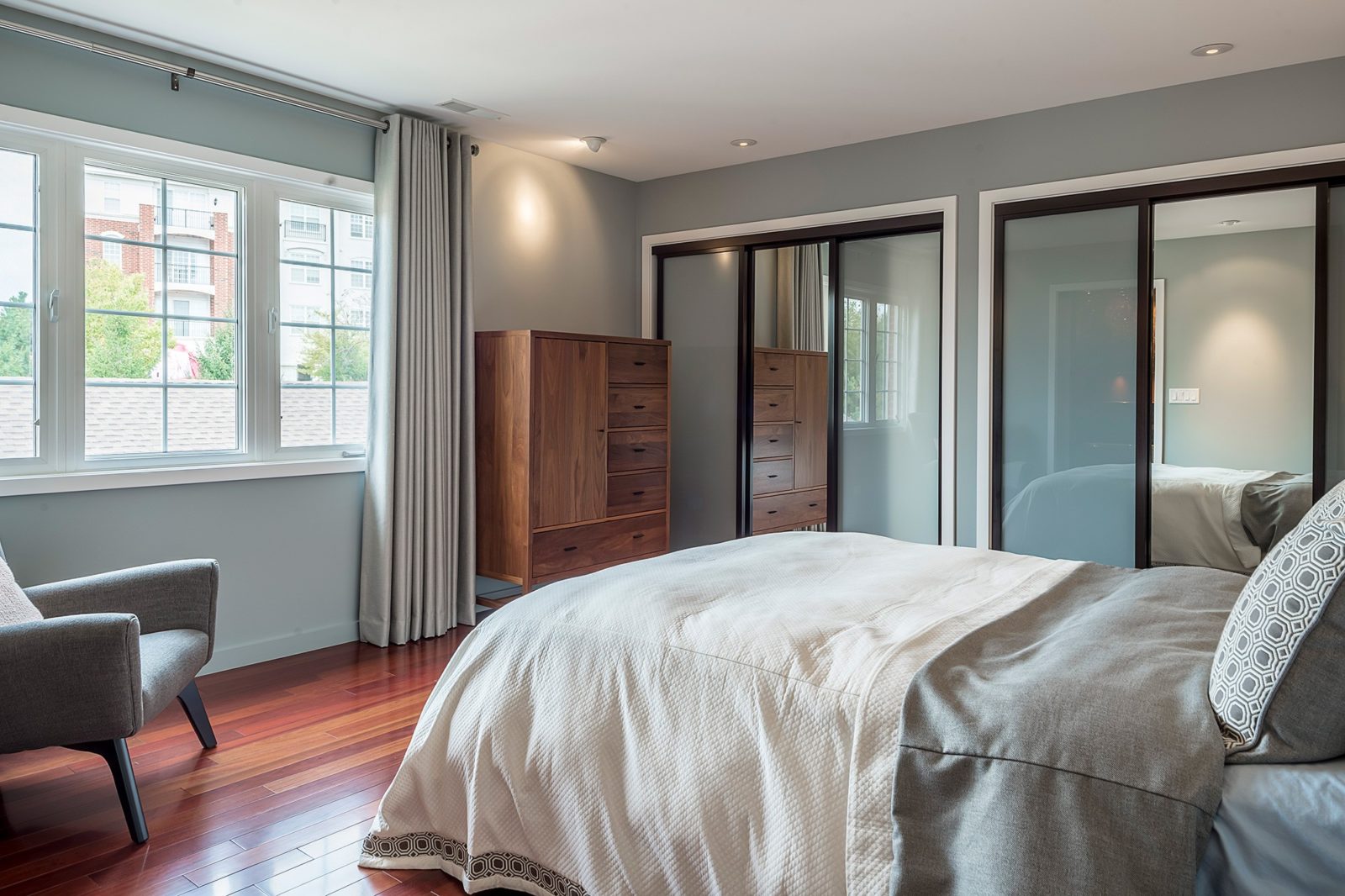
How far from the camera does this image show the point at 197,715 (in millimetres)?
2924

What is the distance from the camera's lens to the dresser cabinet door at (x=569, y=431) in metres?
4.37

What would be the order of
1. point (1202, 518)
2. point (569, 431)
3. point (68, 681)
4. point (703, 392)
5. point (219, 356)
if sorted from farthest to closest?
1. point (703, 392)
2. point (569, 431)
3. point (1202, 518)
4. point (219, 356)
5. point (68, 681)

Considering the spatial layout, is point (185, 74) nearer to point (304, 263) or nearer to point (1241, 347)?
point (304, 263)

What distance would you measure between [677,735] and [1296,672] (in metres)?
1.02

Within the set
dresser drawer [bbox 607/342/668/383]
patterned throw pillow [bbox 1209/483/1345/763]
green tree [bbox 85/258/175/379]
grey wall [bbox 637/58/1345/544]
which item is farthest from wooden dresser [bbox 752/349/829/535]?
patterned throw pillow [bbox 1209/483/1345/763]

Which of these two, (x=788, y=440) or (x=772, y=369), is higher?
(x=772, y=369)

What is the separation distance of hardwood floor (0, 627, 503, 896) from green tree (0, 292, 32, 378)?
131cm

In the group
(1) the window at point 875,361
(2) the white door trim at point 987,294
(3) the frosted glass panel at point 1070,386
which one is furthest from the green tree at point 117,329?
(3) the frosted glass panel at point 1070,386

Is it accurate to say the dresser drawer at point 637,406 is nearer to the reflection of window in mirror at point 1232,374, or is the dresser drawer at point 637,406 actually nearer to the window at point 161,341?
the window at point 161,341

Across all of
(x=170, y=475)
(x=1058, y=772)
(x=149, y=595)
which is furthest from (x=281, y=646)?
(x=1058, y=772)

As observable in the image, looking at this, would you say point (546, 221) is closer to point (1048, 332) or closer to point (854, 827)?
point (1048, 332)

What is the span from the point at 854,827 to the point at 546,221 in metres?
4.12

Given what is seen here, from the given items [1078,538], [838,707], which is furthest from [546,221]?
[838,707]

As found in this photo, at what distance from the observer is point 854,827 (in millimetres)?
1521
